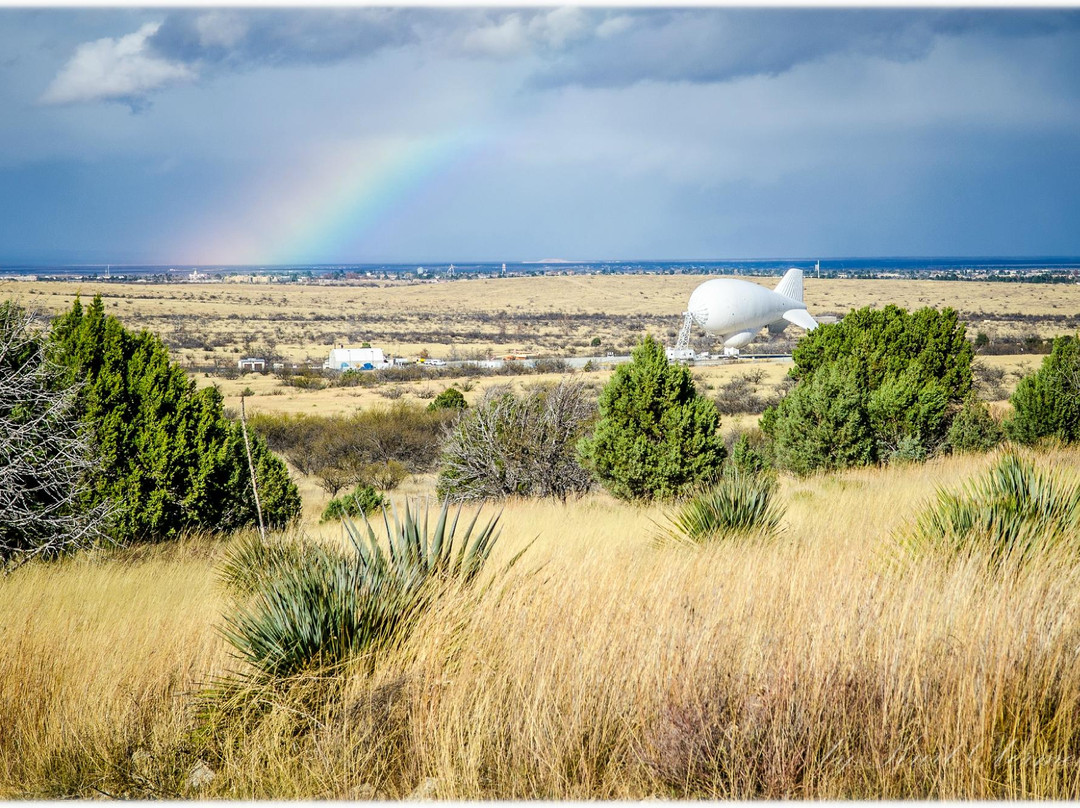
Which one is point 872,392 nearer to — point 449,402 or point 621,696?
point 449,402

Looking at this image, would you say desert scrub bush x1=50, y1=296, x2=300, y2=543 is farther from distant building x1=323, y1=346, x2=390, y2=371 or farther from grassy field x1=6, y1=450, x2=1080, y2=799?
distant building x1=323, y1=346, x2=390, y2=371

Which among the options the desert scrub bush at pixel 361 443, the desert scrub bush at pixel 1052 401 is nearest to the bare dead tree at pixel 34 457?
the desert scrub bush at pixel 361 443

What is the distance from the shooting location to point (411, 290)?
147m

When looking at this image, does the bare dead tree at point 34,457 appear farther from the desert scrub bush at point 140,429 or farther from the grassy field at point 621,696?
the grassy field at point 621,696

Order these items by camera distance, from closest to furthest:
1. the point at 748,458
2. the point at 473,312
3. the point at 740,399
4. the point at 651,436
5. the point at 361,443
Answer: the point at 651,436 < the point at 748,458 < the point at 361,443 < the point at 740,399 < the point at 473,312

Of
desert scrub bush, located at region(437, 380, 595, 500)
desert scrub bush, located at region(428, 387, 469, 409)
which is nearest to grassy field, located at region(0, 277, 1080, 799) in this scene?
desert scrub bush, located at region(437, 380, 595, 500)

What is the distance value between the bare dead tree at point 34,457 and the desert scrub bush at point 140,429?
45 centimetres

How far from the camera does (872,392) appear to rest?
20.2 meters

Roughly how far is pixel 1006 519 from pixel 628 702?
11.2 feet

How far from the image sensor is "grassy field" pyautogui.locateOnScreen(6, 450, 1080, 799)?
10.3 feet

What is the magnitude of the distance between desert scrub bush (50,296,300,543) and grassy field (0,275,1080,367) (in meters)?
30.4

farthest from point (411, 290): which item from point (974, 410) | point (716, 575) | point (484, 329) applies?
point (716, 575)

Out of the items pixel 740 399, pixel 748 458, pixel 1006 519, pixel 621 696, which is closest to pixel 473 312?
pixel 740 399

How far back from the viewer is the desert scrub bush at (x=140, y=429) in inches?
388
